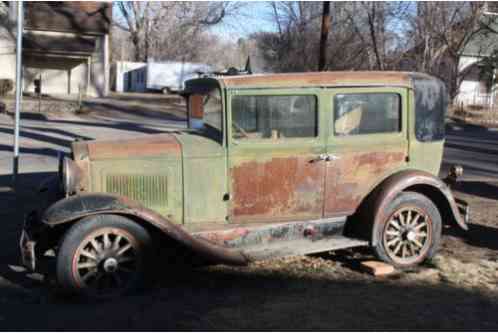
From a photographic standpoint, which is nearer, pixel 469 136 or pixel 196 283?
pixel 196 283

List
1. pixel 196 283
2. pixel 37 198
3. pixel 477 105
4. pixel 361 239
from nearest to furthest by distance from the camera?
pixel 196 283
pixel 361 239
pixel 37 198
pixel 477 105

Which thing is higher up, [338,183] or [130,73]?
[130,73]

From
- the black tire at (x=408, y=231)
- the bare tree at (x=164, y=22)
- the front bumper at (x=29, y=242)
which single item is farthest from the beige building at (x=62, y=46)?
the black tire at (x=408, y=231)

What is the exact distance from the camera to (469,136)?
68.7ft

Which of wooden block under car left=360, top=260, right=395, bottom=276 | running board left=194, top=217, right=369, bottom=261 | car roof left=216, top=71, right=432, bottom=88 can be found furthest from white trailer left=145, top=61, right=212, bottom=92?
wooden block under car left=360, top=260, right=395, bottom=276

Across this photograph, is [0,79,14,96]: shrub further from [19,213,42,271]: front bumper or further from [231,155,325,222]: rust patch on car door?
[231,155,325,222]: rust patch on car door

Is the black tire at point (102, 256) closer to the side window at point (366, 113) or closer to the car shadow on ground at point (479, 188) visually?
the side window at point (366, 113)

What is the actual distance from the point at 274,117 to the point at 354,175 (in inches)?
36.7

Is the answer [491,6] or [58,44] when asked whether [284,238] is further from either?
[491,6]

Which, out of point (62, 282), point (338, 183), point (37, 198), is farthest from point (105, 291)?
point (37, 198)

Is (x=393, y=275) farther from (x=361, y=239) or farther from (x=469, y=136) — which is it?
(x=469, y=136)

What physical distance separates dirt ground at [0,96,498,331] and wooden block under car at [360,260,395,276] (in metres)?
0.07

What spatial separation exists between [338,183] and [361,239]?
1.86 ft

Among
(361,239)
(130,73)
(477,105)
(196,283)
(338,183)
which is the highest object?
(130,73)
